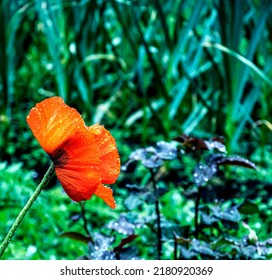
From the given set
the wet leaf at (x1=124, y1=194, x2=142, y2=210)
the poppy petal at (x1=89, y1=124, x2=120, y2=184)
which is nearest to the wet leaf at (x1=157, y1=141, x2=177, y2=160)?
the wet leaf at (x1=124, y1=194, x2=142, y2=210)

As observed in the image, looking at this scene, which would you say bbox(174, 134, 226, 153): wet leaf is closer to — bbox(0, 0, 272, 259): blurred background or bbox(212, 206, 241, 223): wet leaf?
bbox(212, 206, 241, 223): wet leaf

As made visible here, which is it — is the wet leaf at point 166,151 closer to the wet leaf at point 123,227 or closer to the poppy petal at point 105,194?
the wet leaf at point 123,227

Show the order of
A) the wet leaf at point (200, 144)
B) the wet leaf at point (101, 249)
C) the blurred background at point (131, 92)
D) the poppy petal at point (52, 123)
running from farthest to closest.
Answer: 1. the blurred background at point (131, 92)
2. the wet leaf at point (200, 144)
3. the wet leaf at point (101, 249)
4. the poppy petal at point (52, 123)

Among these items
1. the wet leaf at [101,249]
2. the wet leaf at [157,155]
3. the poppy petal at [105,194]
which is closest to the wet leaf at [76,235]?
the wet leaf at [101,249]

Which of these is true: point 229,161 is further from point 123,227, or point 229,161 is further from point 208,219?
point 123,227

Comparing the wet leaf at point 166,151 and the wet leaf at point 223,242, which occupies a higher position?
the wet leaf at point 166,151

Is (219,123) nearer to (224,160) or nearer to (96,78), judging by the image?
(96,78)

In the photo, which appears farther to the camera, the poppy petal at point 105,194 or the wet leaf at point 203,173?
the wet leaf at point 203,173
